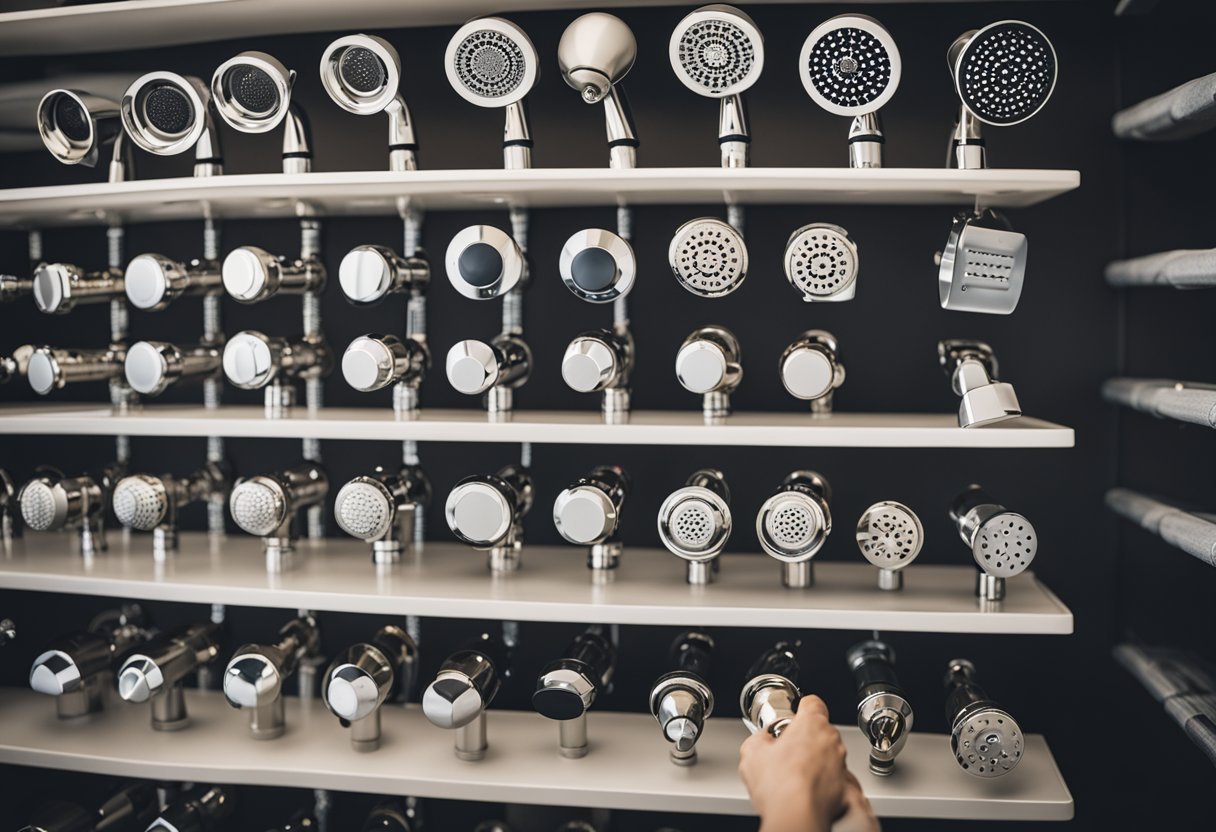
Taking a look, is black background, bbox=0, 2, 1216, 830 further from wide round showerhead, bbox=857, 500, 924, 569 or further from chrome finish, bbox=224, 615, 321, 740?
wide round showerhead, bbox=857, 500, 924, 569

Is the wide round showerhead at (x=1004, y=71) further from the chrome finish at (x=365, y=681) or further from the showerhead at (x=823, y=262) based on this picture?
the chrome finish at (x=365, y=681)

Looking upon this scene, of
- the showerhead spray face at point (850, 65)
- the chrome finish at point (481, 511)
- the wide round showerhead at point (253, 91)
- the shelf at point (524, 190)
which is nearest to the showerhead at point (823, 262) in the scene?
the shelf at point (524, 190)

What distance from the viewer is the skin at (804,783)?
1024 mm

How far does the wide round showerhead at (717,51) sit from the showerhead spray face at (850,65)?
0.08m

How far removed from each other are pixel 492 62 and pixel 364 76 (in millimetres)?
229

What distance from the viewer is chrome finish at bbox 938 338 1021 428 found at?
4.93ft

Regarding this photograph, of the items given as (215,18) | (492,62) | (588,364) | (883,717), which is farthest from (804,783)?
(215,18)

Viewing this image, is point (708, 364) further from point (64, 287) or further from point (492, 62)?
point (64, 287)

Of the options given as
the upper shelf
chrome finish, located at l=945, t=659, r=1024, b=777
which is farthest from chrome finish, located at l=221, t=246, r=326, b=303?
chrome finish, located at l=945, t=659, r=1024, b=777

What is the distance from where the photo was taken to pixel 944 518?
6.00ft

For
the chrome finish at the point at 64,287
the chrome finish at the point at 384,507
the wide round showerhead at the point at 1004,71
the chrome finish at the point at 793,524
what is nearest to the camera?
the wide round showerhead at the point at 1004,71

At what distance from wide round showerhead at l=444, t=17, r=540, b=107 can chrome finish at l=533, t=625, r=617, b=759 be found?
91 cm

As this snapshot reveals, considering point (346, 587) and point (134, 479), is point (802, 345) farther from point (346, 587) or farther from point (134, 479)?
point (134, 479)

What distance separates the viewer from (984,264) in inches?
61.4
